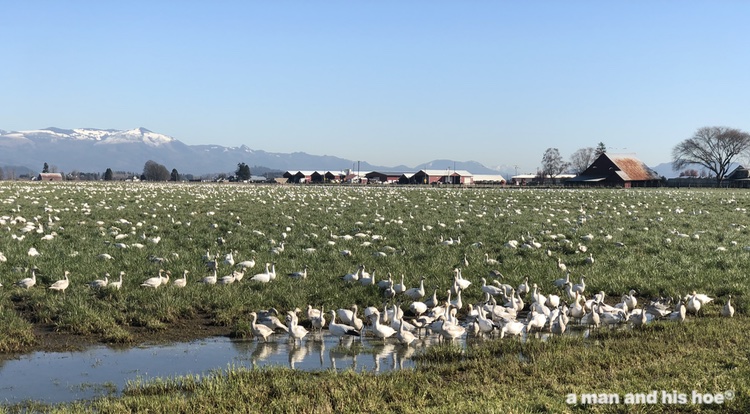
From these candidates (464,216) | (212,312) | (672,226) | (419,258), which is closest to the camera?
(212,312)

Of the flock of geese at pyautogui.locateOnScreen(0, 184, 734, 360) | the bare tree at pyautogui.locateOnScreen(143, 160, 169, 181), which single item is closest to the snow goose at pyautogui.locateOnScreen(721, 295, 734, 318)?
the flock of geese at pyautogui.locateOnScreen(0, 184, 734, 360)

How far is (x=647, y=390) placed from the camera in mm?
7758

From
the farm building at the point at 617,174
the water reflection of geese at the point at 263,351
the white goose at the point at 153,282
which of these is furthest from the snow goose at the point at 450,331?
the farm building at the point at 617,174

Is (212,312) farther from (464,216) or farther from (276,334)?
(464,216)

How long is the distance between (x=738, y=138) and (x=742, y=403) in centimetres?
14256

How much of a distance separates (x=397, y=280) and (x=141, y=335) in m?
6.27

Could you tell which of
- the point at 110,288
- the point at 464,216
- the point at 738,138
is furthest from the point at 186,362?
the point at 738,138

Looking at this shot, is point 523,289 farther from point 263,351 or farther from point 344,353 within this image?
point 263,351

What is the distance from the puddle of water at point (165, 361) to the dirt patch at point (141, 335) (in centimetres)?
28

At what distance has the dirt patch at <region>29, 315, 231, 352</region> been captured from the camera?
10.7 meters

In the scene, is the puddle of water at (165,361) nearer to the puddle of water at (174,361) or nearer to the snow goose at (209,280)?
the puddle of water at (174,361)

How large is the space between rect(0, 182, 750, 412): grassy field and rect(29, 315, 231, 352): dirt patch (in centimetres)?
9

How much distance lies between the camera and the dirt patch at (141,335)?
10738 millimetres

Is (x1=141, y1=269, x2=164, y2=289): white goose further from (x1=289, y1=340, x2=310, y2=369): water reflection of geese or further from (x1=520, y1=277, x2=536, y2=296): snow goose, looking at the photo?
(x1=520, y1=277, x2=536, y2=296): snow goose
